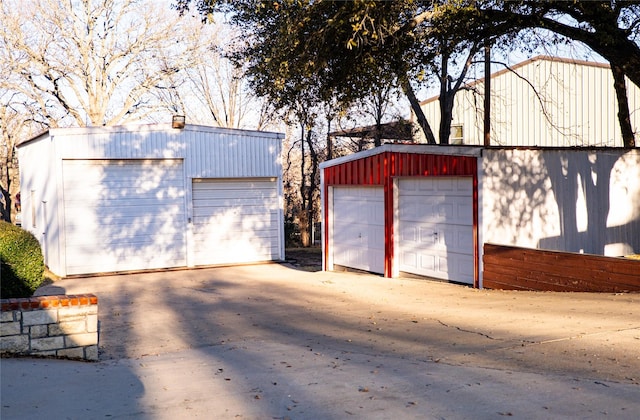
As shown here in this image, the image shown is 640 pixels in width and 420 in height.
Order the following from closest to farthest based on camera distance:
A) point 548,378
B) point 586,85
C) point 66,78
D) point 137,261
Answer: point 548,378
point 137,261
point 586,85
point 66,78

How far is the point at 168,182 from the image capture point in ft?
60.3

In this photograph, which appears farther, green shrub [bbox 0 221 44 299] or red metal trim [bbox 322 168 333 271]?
red metal trim [bbox 322 168 333 271]

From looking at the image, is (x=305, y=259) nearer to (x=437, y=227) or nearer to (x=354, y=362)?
(x=437, y=227)

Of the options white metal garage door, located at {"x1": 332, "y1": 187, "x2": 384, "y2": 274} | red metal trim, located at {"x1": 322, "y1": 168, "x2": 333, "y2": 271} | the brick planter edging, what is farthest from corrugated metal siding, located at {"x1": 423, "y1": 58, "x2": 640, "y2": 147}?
the brick planter edging

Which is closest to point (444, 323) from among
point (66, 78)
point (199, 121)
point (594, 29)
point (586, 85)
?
point (594, 29)

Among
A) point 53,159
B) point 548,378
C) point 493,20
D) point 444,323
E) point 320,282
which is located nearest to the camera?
point 548,378

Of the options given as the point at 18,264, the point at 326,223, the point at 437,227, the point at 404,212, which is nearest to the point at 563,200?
the point at 437,227

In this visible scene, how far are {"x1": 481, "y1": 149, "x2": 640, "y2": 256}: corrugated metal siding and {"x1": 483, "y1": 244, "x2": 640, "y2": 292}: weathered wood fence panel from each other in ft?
2.12

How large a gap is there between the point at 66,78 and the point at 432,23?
82.4 ft

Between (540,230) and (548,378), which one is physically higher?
(540,230)

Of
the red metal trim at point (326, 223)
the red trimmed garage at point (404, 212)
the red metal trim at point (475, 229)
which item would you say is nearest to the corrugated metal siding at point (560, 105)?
the red metal trim at point (326, 223)

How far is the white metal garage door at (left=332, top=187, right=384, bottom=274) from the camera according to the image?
16.0 m

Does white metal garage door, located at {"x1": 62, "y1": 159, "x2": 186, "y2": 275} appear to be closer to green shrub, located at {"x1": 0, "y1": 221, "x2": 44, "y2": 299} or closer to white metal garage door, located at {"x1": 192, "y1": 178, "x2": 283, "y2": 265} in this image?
white metal garage door, located at {"x1": 192, "y1": 178, "x2": 283, "y2": 265}

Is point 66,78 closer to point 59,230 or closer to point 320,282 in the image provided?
point 59,230
